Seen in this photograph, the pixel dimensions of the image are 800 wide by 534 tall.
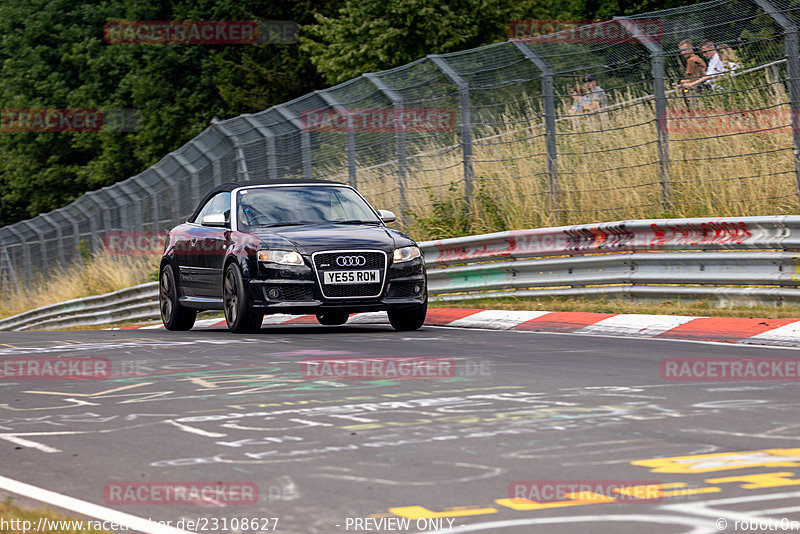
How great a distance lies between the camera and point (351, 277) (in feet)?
41.1

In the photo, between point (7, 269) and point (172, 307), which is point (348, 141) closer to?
point (172, 307)

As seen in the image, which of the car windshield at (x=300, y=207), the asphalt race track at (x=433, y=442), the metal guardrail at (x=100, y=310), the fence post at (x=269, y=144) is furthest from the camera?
the metal guardrail at (x=100, y=310)

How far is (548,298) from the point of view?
589 inches

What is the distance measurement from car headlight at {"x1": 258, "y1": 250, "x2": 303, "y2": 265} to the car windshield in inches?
38.6

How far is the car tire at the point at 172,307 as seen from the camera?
49.9 ft

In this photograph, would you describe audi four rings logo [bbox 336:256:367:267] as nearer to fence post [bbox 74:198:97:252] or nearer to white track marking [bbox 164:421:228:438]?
white track marking [bbox 164:421:228:438]

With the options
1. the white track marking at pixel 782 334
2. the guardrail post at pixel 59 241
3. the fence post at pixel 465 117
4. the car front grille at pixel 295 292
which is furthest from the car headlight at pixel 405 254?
the guardrail post at pixel 59 241

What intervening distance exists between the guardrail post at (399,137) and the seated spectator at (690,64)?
16.5 feet

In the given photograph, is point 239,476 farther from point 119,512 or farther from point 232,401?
point 232,401

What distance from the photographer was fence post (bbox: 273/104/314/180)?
20969 millimetres

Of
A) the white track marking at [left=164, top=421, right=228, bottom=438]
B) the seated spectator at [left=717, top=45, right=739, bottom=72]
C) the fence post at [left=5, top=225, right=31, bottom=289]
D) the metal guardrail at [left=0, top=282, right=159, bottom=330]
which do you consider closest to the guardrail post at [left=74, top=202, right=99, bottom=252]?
the metal guardrail at [left=0, top=282, right=159, bottom=330]

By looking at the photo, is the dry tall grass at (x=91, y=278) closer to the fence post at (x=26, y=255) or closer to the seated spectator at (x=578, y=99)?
the fence post at (x=26, y=255)

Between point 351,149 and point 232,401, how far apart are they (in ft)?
41.6

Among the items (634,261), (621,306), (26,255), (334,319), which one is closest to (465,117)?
(334,319)
